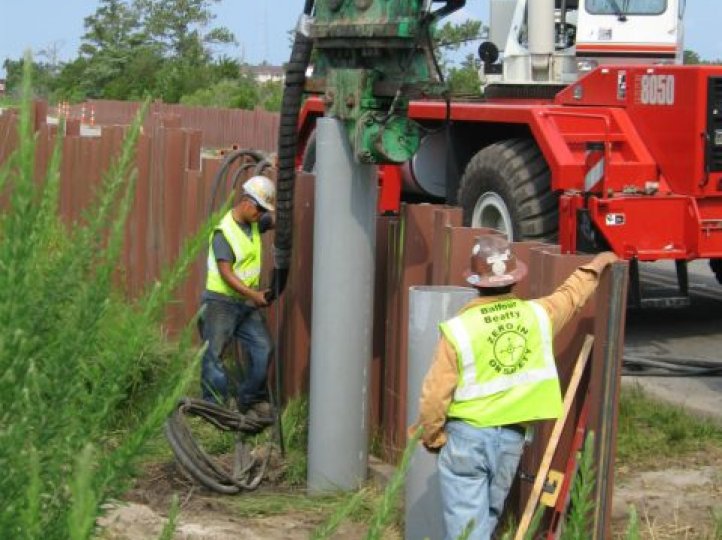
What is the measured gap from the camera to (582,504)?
2.42 meters

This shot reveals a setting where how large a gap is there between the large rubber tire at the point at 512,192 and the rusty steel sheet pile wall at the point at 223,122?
24.0 m

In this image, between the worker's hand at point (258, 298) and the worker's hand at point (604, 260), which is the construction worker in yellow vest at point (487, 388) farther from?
the worker's hand at point (258, 298)

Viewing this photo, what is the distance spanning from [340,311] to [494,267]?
1.53 m

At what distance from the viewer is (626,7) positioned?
1248 cm

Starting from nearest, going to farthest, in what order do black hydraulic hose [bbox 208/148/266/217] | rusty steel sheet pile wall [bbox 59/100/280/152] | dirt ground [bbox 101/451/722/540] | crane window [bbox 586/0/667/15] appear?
dirt ground [bbox 101/451/722/540] < black hydraulic hose [bbox 208/148/266/217] < crane window [bbox 586/0/667/15] < rusty steel sheet pile wall [bbox 59/100/280/152]

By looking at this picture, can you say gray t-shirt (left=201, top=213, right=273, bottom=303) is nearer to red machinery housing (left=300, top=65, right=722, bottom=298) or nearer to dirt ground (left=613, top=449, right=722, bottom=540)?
red machinery housing (left=300, top=65, right=722, bottom=298)

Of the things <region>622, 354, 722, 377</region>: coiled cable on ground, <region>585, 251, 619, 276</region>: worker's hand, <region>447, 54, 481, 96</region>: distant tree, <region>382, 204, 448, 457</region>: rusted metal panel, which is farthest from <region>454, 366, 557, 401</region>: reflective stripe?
<region>447, 54, 481, 96</region>: distant tree

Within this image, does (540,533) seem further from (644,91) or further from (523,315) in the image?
(644,91)

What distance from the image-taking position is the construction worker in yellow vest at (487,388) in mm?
5055

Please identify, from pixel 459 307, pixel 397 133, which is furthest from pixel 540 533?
pixel 397 133

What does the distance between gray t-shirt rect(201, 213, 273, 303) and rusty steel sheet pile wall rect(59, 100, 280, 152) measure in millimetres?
26644

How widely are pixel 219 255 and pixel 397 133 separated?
1.85m

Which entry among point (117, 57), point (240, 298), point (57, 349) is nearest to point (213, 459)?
point (240, 298)

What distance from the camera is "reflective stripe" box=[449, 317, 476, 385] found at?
16.5ft
